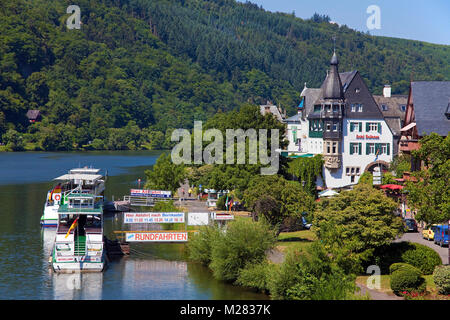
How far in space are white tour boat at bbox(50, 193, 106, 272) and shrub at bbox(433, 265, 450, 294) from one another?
89.2 ft

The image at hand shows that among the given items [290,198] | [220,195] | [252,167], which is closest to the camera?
[290,198]

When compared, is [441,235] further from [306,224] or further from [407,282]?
[407,282]

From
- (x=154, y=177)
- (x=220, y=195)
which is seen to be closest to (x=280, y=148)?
(x=220, y=195)

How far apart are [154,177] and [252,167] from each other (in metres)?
24.5

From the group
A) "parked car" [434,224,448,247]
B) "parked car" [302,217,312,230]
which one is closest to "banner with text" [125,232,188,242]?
"parked car" [302,217,312,230]

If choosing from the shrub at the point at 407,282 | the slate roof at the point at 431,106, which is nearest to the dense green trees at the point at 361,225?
the shrub at the point at 407,282

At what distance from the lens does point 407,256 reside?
54125mm

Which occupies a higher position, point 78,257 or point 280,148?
point 280,148

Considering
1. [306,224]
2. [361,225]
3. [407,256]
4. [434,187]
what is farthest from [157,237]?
[434,187]

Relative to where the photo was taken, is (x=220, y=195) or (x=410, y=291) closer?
(x=410, y=291)

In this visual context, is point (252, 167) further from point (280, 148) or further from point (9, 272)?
point (9, 272)

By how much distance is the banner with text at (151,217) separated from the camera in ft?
221

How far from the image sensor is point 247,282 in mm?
Answer: 54750

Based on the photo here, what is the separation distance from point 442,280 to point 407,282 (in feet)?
7.49
